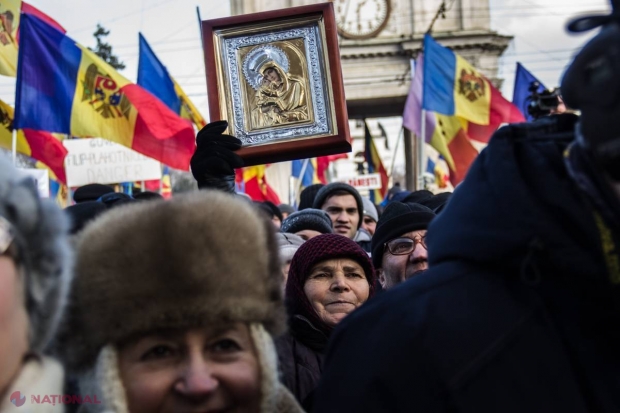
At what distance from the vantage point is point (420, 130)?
15.6 m

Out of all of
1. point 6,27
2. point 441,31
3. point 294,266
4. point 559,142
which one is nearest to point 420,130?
point 6,27

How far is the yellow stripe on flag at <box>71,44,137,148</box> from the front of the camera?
9.55 m

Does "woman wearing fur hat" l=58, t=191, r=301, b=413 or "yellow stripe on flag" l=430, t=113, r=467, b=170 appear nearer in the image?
"woman wearing fur hat" l=58, t=191, r=301, b=413

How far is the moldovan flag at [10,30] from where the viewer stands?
9578 millimetres

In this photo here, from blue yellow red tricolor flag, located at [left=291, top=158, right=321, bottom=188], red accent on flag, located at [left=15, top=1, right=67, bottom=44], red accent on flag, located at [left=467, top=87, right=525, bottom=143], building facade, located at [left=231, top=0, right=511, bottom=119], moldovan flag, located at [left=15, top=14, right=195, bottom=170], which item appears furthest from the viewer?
building facade, located at [left=231, top=0, right=511, bottom=119]

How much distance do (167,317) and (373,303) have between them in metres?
0.57

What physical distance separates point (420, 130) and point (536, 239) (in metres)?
14.1

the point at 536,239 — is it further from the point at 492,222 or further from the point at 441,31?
the point at 441,31

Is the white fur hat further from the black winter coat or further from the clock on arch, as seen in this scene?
the clock on arch

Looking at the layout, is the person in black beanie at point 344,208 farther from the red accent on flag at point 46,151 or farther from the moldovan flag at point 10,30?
the red accent on flag at point 46,151

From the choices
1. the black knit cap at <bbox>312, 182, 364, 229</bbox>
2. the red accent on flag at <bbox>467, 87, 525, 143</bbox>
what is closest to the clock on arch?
the red accent on flag at <bbox>467, 87, 525, 143</bbox>

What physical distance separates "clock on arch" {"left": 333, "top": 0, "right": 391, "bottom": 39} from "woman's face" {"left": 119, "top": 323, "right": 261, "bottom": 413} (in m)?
32.4

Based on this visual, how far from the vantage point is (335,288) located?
4.28 meters

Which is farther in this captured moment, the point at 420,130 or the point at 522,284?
the point at 420,130
